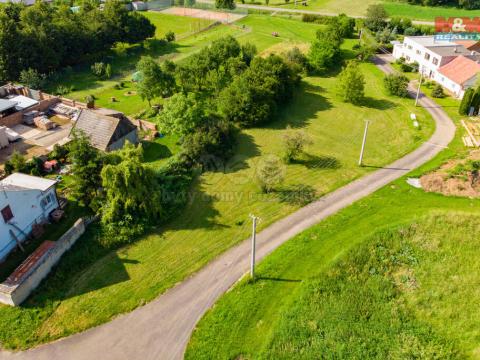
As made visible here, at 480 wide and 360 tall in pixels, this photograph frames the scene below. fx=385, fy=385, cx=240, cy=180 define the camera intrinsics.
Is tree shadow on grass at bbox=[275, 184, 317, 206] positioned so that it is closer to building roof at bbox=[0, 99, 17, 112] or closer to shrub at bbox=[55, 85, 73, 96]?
building roof at bbox=[0, 99, 17, 112]

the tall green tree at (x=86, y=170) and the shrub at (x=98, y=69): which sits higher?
the shrub at (x=98, y=69)

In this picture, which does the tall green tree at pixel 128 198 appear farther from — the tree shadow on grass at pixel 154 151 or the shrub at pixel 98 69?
the shrub at pixel 98 69

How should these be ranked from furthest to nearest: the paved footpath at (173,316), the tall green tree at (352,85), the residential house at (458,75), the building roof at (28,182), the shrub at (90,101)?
1. the residential house at (458,75)
2. the tall green tree at (352,85)
3. the shrub at (90,101)
4. the building roof at (28,182)
5. the paved footpath at (173,316)

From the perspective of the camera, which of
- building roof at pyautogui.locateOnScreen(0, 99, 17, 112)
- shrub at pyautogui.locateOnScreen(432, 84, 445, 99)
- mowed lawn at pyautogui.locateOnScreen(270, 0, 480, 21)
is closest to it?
building roof at pyautogui.locateOnScreen(0, 99, 17, 112)

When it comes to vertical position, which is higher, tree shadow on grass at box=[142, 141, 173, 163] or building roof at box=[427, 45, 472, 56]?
building roof at box=[427, 45, 472, 56]

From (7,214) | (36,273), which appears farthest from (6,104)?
(36,273)

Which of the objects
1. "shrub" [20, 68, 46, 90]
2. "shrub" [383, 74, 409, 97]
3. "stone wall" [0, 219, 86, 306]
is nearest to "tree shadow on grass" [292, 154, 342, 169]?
"shrub" [383, 74, 409, 97]

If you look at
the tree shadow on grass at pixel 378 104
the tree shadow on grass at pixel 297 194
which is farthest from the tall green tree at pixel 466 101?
the tree shadow on grass at pixel 297 194

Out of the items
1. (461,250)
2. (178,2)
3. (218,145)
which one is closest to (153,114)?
(218,145)
